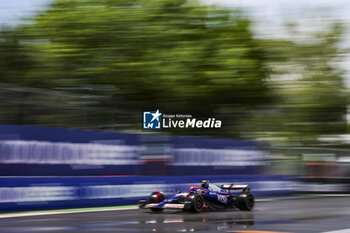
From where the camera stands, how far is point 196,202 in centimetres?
1425

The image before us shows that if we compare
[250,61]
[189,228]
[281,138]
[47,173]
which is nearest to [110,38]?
[250,61]

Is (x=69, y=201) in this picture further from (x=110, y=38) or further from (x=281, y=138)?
(x=281, y=138)

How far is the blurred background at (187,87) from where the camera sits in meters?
17.7

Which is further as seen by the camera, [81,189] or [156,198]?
[81,189]

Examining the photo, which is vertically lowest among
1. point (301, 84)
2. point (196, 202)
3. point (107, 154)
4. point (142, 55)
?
point (196, 202)

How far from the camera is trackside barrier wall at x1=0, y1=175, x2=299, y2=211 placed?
1420cm

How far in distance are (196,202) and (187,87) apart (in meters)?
16.2

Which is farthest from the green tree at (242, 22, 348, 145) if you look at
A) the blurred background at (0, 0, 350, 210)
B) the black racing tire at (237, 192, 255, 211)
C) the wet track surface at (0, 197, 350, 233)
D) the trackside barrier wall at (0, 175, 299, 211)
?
the wet track surface at (0, 197, 350, 233)

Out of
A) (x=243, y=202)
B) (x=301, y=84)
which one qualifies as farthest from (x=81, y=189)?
(x=301, y=84)

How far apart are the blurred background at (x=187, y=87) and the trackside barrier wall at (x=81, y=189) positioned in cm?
8

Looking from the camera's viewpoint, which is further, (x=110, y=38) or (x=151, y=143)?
(x=110, y=38)

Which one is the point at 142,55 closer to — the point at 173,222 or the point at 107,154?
the point at 107,154

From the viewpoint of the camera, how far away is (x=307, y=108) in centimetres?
3438

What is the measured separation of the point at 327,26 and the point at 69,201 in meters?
23.2
